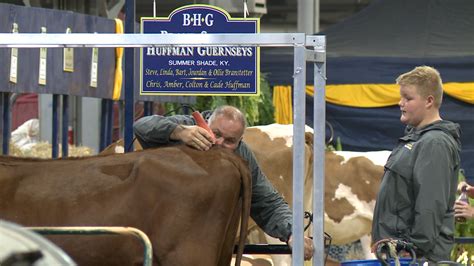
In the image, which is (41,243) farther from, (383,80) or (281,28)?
(281,28)

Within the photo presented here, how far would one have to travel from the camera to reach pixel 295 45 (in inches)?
224

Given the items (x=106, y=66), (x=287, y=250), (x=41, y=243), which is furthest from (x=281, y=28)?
(x=41, y=243)

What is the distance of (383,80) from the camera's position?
15336mm

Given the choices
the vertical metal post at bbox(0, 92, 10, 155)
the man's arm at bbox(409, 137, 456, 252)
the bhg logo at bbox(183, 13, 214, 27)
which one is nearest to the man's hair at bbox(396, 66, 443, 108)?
the man's arm at bbox(409, 137, 456, 252)

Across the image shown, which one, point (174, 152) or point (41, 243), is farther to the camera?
point (174, 152)

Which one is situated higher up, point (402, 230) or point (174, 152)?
point (174, 152)

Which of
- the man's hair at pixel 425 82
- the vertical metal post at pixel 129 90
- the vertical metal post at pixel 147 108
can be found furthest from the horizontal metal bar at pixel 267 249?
the vertical metal post at pixel 147 108

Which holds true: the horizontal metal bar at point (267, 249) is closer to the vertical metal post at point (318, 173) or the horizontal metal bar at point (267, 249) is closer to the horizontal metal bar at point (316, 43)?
the vertical metal post at point (318, 173)

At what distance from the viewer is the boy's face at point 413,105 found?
6.18m

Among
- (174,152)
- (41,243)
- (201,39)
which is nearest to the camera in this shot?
(41,243)

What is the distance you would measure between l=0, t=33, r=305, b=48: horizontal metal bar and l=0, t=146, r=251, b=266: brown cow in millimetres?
666

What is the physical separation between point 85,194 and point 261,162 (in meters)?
4.55

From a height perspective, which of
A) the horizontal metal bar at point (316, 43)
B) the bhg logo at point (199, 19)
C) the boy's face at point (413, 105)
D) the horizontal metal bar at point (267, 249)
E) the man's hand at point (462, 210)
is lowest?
the horizontal metal bar at point (267, 249)

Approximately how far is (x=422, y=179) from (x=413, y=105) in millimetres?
420
